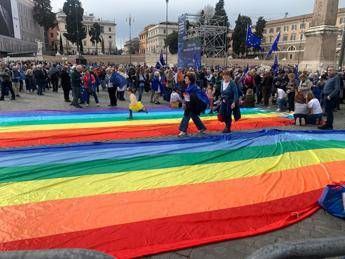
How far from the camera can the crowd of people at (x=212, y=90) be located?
910cm

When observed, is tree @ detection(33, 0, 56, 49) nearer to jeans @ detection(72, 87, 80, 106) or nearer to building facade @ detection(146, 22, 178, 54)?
building facade @ detection(146, 22, 178, 54)

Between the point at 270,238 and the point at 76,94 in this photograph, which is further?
the point at 76,94

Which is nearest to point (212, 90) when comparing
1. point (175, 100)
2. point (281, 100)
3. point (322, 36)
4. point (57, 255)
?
point (175, 100)

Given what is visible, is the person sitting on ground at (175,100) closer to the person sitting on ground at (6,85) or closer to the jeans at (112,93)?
the jeans at (112,93)

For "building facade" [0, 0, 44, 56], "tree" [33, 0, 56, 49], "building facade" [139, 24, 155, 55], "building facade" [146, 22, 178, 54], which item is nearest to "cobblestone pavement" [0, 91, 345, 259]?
"building facade" [0, 0, 44, 56]

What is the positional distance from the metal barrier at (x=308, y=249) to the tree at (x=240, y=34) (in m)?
78.6

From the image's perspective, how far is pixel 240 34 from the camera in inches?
3009

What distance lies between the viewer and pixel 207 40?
49.1 m

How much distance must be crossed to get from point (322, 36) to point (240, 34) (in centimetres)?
5059

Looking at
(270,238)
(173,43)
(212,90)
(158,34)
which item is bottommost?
(270,238)

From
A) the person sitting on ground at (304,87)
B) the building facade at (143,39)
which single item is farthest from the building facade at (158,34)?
the person sitting on ground at (304,87)

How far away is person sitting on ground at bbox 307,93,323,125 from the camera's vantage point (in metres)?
11.1

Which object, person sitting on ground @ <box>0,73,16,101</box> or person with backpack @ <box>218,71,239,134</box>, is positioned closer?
person with backpack @ <box>218,71,239,134</box>

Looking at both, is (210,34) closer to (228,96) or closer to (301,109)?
(301,109)
